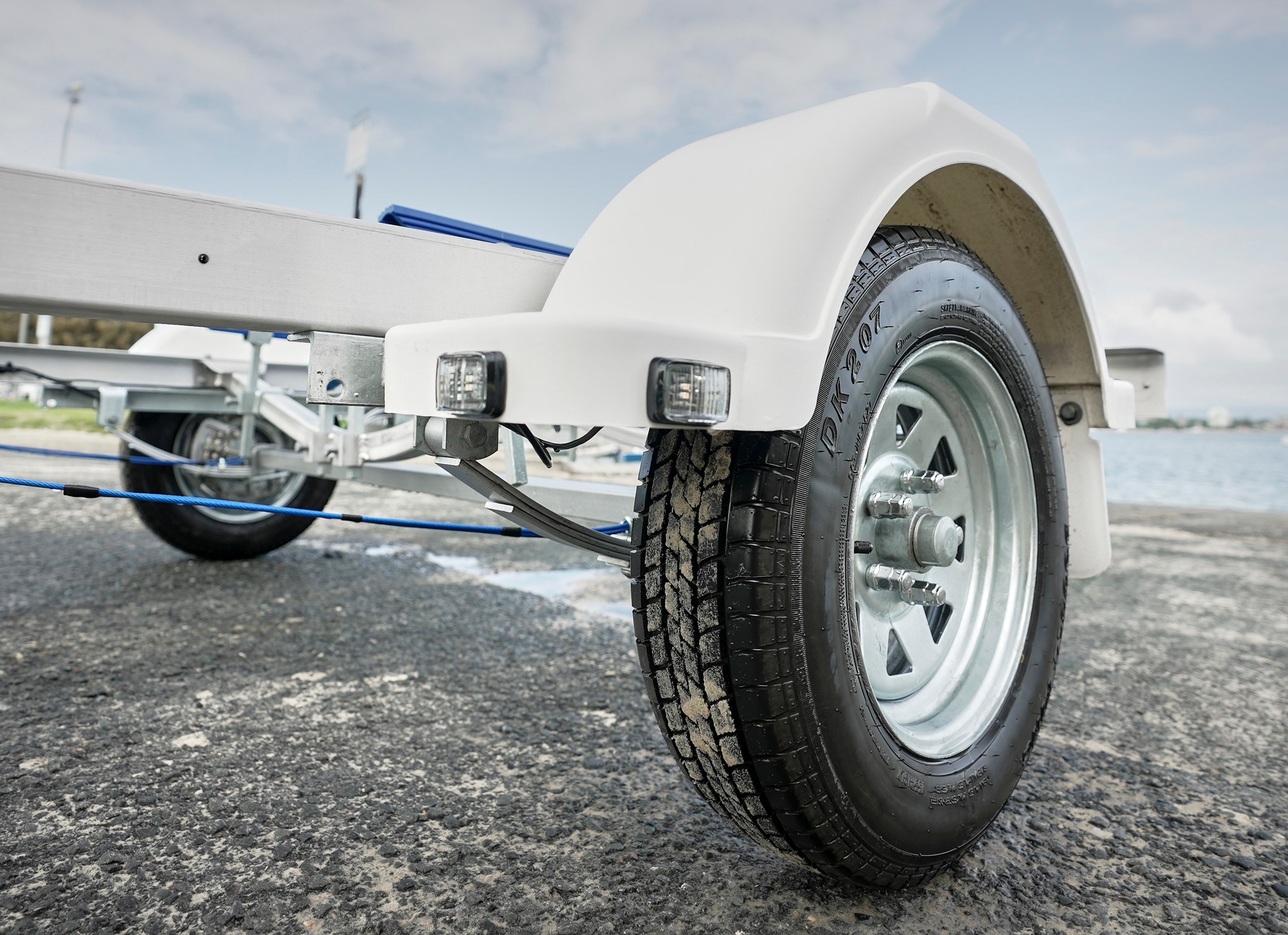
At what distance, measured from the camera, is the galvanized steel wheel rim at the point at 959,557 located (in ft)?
5.44

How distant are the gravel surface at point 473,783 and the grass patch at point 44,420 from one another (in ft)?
45.8

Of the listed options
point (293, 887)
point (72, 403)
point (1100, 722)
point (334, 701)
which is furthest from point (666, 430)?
point (72, 403)

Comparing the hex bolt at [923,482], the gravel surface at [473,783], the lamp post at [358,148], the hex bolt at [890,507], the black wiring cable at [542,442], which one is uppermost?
the lamp post at [358,148]

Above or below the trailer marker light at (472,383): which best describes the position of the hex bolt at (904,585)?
below

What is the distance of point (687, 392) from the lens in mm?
1074

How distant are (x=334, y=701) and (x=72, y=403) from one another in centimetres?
251

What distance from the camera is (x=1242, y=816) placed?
1893 millimetres

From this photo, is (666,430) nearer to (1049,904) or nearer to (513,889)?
(513,889)

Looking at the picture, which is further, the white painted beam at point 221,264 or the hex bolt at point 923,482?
the hex bolt at point 923,482

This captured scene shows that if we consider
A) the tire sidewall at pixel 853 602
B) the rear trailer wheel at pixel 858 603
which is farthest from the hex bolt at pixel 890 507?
the tire sidewall at pixel 853 602

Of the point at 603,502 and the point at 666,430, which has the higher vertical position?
the point at 666,430

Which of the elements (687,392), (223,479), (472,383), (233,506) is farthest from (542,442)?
(223,479)

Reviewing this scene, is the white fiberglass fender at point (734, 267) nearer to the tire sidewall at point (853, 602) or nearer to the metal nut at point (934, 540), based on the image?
the tire sidewall at point (853, 602)

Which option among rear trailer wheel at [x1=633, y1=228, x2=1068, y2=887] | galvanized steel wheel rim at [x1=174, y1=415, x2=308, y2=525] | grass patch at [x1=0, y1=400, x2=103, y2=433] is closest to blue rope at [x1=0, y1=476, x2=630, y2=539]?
rear trailer wheel at [x1=633, y1=228, x2=1068, y2=887]
